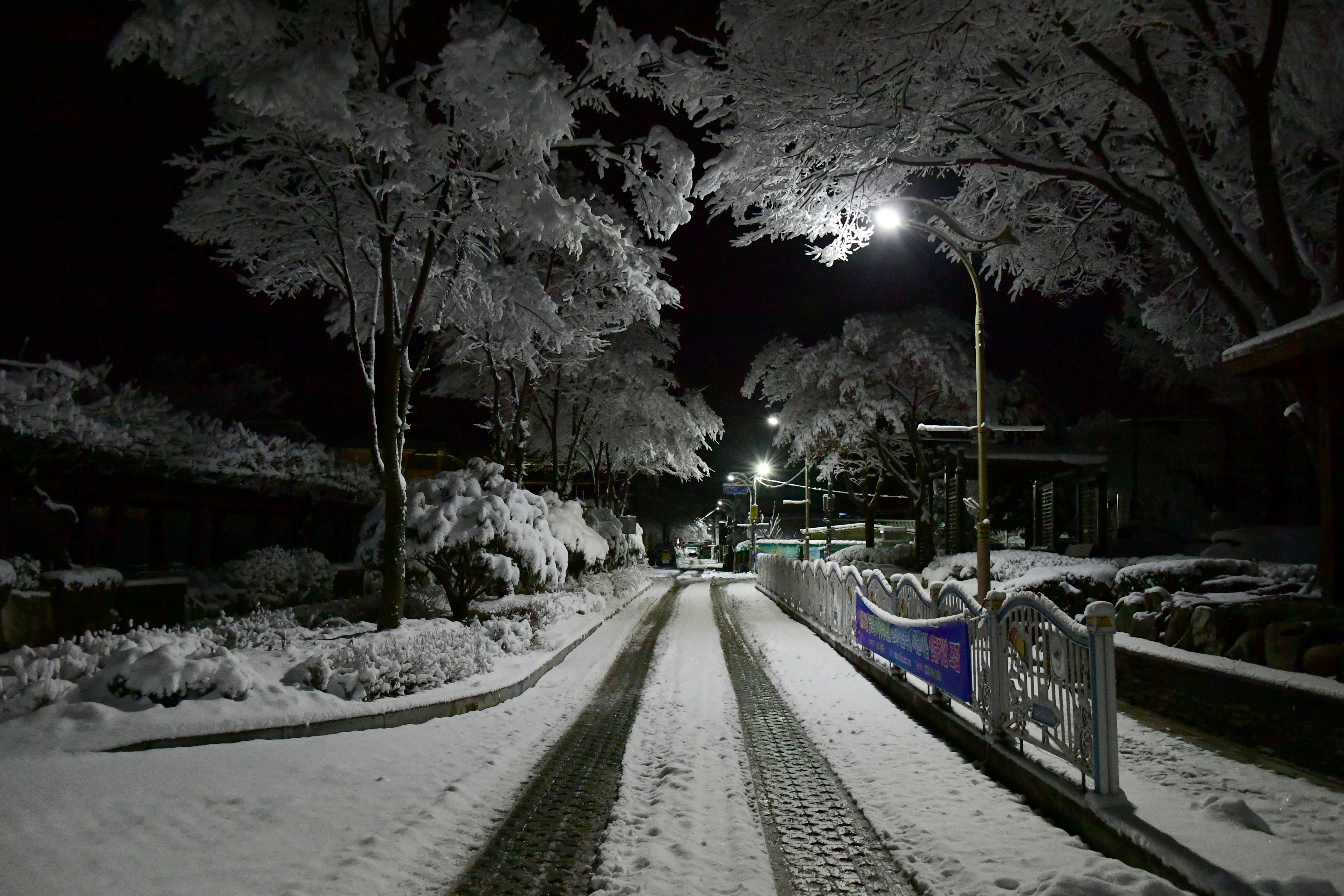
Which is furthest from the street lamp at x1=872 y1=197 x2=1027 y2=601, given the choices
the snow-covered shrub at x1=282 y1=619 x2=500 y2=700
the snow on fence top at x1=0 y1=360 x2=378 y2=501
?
the snow on fence top at x1=0 y1=360 x2=378 y2=501

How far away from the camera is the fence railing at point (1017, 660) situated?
16.7ft

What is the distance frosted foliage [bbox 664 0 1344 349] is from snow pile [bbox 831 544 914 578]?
62.0 ft

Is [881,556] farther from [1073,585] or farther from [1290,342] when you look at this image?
[1290,342]

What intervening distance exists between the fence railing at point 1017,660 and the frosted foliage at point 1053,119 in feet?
17.7

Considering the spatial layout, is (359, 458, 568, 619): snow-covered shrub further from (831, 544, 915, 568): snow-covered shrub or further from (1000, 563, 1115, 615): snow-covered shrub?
(831, 544, 915, 568): snow-covered shrub

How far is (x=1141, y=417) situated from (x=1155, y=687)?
2208cm

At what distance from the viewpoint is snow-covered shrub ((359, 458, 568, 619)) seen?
13.9m

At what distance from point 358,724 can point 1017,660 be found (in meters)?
6.17

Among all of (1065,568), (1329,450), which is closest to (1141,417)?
(1065,568)

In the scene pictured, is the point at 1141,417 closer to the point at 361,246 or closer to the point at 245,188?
the point at 361,246

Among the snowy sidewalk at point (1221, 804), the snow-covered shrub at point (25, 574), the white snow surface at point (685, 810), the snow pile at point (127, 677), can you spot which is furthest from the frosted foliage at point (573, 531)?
the snowy sidewalk at point (1221, 804)

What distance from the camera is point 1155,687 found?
904cm

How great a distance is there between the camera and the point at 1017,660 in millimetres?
6539

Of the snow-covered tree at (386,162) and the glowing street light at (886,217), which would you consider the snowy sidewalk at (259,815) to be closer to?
the snow-covered tree at (386,162)
